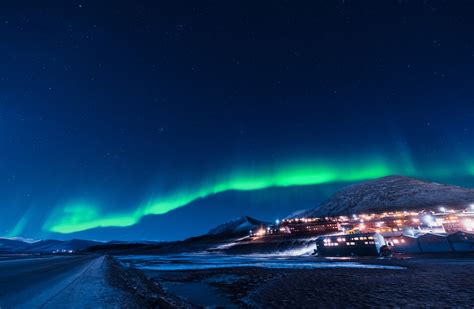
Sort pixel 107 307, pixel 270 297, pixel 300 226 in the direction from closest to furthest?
1. pixel 107 307
2. pixel 270 297
3. pixel 300 226

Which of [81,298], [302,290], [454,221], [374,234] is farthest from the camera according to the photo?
[454,221]

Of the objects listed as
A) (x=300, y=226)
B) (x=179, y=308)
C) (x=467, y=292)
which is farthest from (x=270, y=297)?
(x=300, y=226)

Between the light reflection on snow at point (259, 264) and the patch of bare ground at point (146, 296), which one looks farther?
the light reflection on snow at point (259, 264)

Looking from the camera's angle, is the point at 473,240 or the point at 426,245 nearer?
the point at 473,240

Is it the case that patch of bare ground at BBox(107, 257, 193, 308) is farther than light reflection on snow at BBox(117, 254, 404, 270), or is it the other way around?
light reflection on snow at BBox(117, 254, 404, 270)

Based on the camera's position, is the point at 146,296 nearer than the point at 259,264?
Yes

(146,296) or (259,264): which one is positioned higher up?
(146,296)

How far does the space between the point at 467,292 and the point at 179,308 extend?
77.4ft

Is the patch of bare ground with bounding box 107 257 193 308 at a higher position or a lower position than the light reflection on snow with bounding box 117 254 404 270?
higher

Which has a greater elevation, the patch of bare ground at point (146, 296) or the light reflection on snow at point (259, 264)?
the patch of bare ground at point (146, 296)

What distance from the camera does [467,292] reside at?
67.2 feet

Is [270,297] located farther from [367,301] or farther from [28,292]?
[28,292]

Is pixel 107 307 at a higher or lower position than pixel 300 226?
lower

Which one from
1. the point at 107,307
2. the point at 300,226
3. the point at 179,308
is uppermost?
the point at 300,226
